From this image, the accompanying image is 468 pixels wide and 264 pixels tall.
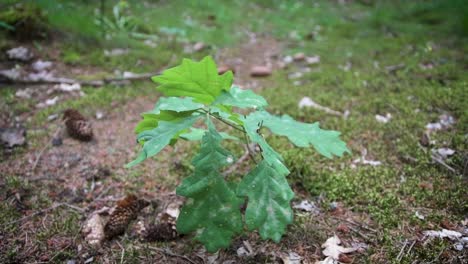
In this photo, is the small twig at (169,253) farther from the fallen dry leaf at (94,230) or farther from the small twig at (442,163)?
the small twig at (442,163)

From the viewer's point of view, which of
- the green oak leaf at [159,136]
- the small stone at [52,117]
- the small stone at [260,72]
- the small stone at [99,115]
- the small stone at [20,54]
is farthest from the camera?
the small stone at [260,72]

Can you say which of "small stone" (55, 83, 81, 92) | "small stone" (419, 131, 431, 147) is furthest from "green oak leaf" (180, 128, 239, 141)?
"small stone" (55, 83, 81, 92)

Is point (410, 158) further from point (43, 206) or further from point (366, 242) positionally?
point (43, 206)

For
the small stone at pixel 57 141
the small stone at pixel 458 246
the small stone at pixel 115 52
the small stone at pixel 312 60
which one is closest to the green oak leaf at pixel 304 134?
the small stone at pixel 458 246

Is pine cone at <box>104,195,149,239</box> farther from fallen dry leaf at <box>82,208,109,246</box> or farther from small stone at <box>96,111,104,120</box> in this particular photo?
small stone at <box>96,111,104,120</box>

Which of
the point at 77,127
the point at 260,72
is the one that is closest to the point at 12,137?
the point at 77,127
